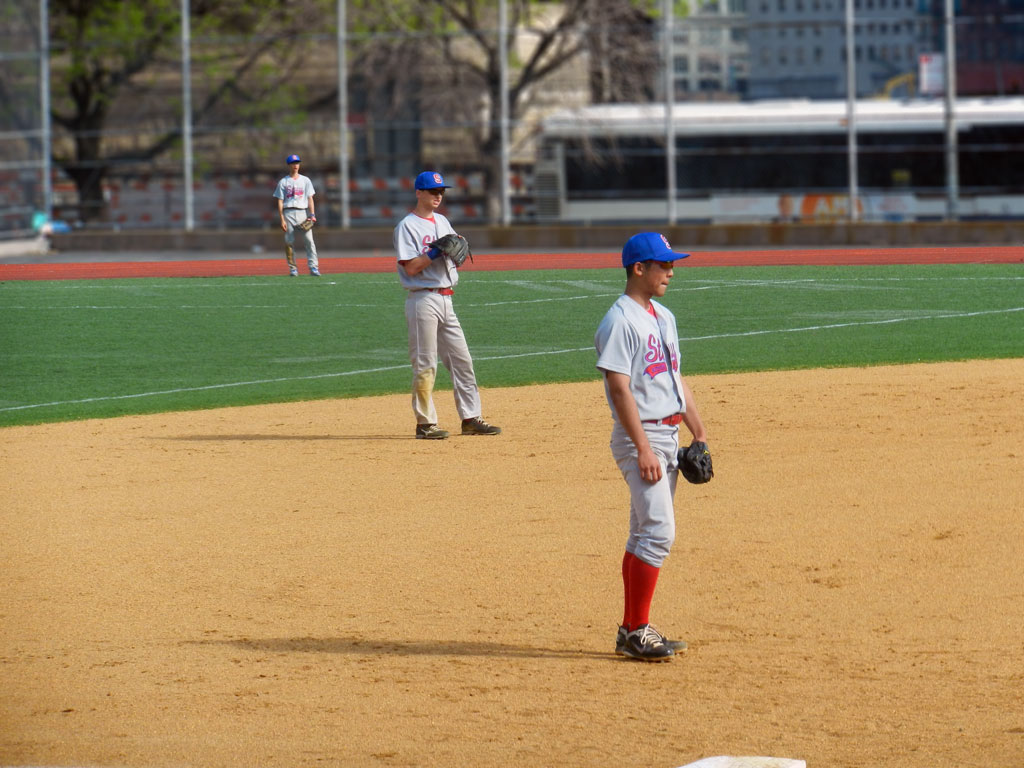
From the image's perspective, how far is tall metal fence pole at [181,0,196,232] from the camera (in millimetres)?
35812

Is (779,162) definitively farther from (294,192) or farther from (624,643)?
(624,643)

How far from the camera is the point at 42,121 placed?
37438 mm

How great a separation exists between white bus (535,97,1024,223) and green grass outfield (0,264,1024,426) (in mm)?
10372

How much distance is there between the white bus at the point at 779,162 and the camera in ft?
120

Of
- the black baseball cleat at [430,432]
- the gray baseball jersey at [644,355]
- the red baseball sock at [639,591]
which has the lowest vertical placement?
the red baseball sock at [639,591]

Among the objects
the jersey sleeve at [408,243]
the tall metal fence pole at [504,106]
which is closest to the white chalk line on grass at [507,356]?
the jersey sleeve at [408,243]

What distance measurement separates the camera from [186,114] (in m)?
35.8

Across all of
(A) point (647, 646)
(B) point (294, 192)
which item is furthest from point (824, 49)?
(A) point (647, 646)

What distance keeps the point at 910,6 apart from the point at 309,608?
5992 inches

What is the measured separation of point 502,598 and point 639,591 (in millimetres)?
1230

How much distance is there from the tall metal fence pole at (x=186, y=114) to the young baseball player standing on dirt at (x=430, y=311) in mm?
23987

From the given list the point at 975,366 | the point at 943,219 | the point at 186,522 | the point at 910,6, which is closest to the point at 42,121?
the point at 943,219

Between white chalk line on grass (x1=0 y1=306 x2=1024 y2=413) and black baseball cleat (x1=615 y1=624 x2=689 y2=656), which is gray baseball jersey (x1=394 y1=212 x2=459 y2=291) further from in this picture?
black baseball cleat (x1=615 y1=624 x2=689 y2=656)

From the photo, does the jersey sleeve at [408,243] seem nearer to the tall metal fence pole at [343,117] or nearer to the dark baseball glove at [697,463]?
the dark baseball glove at [697,463]
